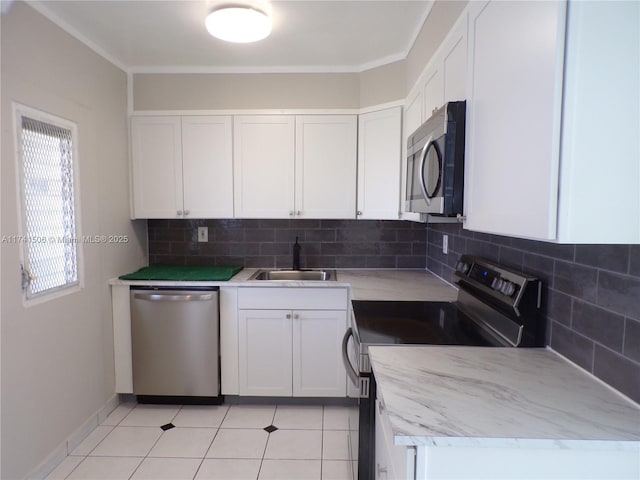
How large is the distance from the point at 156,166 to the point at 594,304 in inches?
106

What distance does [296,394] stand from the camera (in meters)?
2.45

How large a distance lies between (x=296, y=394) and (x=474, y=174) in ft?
6.47

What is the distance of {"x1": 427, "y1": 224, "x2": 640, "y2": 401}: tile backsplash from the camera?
90 centimetres

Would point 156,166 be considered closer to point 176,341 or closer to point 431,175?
point 176,341

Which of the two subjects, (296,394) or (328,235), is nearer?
(296,394)

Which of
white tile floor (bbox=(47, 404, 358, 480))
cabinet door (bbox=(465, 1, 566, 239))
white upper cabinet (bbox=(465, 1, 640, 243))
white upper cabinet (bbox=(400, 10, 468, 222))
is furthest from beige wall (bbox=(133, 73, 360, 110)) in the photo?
white tile floor (bbox=(47, 404, 358, 480))

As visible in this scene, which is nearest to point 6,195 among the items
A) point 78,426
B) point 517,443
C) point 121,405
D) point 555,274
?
point 78,426

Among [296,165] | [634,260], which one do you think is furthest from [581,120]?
[296,165]

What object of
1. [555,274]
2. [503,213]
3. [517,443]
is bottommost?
[517,443]

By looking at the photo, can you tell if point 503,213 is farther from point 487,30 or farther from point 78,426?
point 78,426

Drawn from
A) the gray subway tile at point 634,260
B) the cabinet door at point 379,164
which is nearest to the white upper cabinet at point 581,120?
the gray subway tile at point 634,260

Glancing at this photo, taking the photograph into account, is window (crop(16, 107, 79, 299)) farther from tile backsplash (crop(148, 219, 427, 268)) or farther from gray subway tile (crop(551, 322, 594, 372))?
gray subway tile (crop(551, 322, 594, 372))

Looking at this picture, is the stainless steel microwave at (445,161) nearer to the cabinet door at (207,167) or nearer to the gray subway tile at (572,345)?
the gray subway tile at (572,345)

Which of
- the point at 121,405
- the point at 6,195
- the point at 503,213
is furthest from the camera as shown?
the point at 121,405
